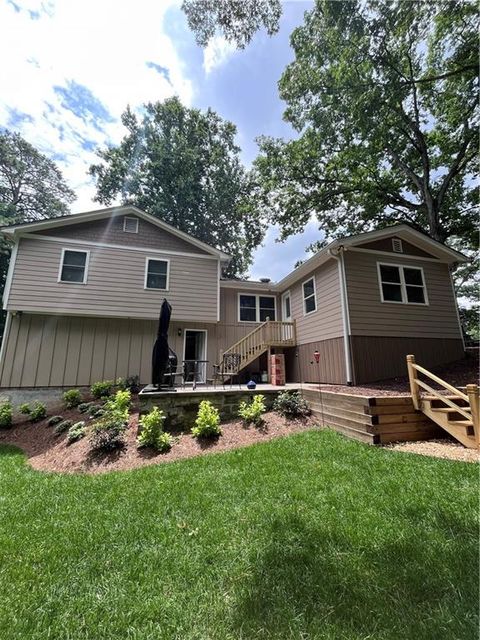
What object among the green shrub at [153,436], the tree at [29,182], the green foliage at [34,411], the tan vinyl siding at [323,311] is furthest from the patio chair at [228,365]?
the tree at [29,182]

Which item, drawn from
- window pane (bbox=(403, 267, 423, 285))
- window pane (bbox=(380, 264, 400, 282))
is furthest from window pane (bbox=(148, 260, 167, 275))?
window pane (bbox=(403, 267, 423, 285))

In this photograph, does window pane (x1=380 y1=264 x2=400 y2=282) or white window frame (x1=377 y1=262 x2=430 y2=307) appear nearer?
white window frame (x1=377 y1=262 x2=430 y2=307)

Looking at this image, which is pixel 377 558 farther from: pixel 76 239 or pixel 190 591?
pixel 76 239

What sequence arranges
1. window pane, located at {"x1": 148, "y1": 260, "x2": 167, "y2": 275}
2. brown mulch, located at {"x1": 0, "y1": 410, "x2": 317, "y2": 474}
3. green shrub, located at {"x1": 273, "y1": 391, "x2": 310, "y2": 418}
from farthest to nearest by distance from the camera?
window pane, located at {"x1": 148, "y1": 260, "x2": 167, "y2": 275}, green shrub, located at {"x1": 273, "y1": 391, "x2": 310, "y2": 418}, brown mulch, located at {"x1": 0, "y1": 410, "x2": 317, "y2": 474}

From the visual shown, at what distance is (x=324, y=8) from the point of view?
843 centimetres

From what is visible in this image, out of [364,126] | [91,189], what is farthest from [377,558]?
[91,189]

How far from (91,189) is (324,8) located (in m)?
21.2

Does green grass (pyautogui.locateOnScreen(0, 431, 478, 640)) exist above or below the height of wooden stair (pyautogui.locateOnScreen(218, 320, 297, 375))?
below

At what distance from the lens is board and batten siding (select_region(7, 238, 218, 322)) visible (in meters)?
9.84

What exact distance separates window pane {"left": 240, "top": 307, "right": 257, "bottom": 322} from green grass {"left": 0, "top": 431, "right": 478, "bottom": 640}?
9.36 metres

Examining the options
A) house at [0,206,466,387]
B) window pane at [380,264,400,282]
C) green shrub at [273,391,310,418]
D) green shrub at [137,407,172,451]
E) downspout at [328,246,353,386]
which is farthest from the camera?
window pane at [380,264,400,282]

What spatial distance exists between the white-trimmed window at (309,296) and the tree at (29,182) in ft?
75.0

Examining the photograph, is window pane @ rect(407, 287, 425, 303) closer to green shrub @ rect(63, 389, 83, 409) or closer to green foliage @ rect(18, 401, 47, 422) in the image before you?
green shrub @ rect(63, 389, 83, 409)

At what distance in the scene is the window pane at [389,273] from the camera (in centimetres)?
965
